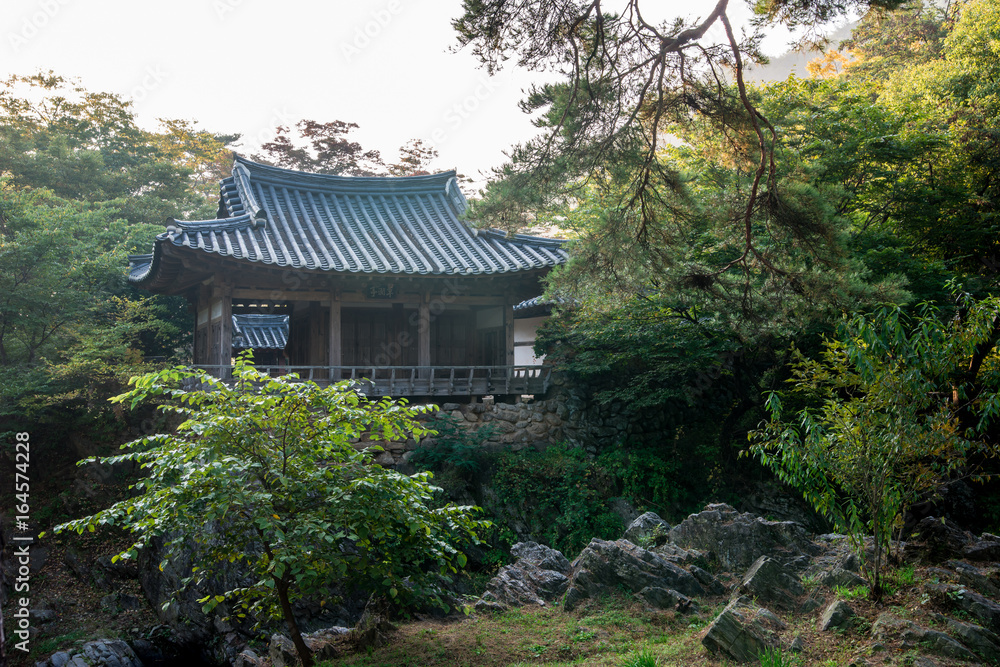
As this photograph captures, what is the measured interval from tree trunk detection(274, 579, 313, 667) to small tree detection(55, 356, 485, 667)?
1 cm

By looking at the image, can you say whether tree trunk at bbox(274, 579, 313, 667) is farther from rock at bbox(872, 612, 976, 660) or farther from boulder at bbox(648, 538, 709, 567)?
rock at bbox(872, 612, 976, 660)

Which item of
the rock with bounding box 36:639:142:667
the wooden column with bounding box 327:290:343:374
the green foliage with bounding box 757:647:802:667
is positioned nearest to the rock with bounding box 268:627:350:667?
the green foliage with bounding box 757:647:802:667

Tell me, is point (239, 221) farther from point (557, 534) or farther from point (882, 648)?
point (882, 648)

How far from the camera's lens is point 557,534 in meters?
11.6

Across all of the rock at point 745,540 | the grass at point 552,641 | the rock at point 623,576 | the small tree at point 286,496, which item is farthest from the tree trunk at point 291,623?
the rock at point 745,540

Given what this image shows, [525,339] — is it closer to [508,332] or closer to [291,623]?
[508,332]

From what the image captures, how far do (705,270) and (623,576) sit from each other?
3.55 metres

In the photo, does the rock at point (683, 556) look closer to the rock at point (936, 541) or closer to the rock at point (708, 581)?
the rock at point (708, 581)

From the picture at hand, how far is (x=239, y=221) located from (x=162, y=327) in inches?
156

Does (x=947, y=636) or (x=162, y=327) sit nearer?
(x=947, y=636)

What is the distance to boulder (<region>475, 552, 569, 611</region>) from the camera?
7.36 m

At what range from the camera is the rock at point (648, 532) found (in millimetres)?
8430

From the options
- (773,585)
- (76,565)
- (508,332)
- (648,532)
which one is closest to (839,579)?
(773,585)

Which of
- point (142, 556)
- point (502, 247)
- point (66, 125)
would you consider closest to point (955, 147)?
point (502, 247)
